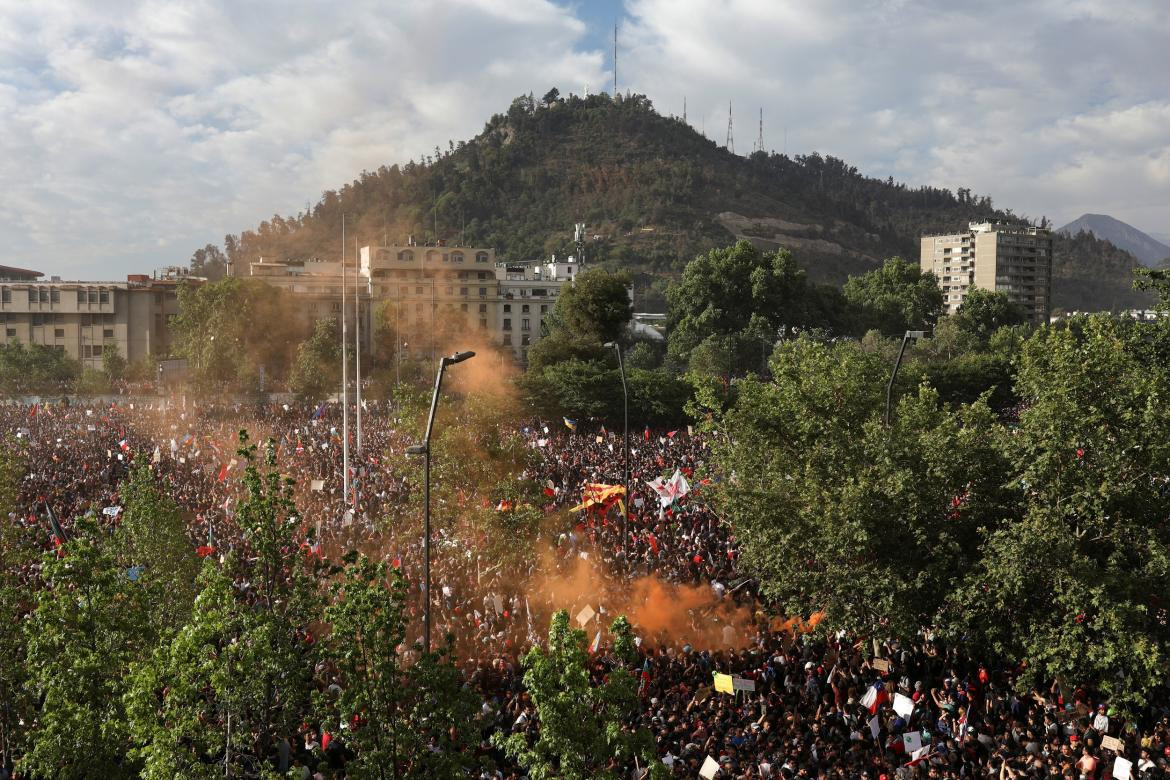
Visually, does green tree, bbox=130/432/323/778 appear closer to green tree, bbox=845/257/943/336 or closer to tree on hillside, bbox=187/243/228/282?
green tree, bbox=845/257/943/336

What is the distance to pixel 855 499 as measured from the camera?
14773 mm

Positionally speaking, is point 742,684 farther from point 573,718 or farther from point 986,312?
point 986,312

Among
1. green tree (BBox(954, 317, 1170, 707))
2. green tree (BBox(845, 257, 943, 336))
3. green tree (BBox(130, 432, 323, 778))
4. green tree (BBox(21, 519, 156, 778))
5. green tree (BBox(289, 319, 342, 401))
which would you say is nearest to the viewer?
green tree (BBox(130, 432, 323, 778))

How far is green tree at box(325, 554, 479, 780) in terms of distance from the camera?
9.41 m

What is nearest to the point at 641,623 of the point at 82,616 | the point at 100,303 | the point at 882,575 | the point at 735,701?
the point at 735,701

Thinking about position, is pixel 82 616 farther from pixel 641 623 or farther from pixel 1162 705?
pixel 1162 705

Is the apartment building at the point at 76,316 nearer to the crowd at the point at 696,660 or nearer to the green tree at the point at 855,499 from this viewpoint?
the crowd at the point at 696,660

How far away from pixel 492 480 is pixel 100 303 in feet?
218

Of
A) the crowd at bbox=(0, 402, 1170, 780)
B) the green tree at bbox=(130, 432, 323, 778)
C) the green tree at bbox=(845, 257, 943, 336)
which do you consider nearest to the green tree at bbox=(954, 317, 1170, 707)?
the crowd at bbox=(0, 402, 1170, 780)

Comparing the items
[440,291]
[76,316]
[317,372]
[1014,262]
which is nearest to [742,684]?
[317,372]

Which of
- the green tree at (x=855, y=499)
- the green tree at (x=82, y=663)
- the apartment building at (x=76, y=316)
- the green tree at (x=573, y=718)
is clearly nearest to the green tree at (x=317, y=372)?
the apartment building at (x=76, y=316)

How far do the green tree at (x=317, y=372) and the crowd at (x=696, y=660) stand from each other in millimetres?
24806

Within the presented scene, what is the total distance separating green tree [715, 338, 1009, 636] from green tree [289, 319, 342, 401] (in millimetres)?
42026

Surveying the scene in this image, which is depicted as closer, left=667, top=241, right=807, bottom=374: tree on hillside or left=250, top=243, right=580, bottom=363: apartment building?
left=667, top=241, right=807, bottom=374: tree on hillside
